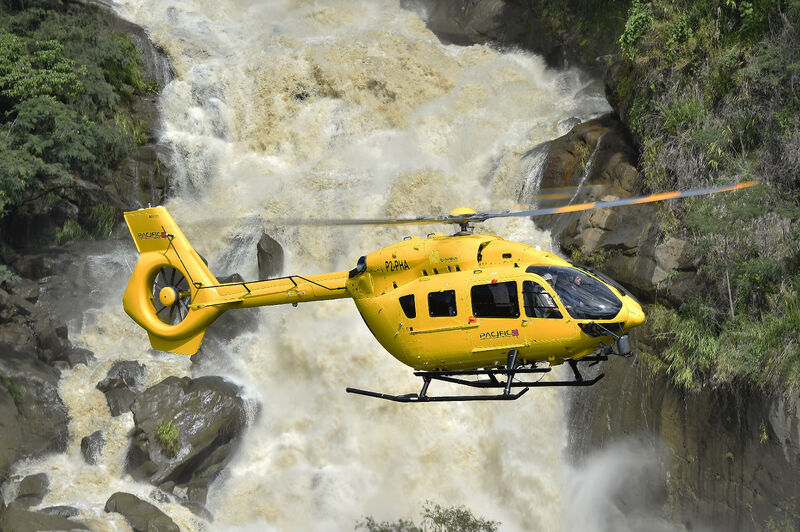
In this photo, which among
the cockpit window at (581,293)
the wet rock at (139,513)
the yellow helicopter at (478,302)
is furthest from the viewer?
the wet rock at (139,513)

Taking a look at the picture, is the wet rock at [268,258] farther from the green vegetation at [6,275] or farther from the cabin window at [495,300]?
the cabin window at [495,300]


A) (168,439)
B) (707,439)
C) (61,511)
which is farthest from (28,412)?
(707,439)

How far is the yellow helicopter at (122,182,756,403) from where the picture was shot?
9953 mm

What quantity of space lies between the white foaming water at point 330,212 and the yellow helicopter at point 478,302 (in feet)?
19.6

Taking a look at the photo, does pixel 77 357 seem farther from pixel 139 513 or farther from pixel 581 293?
pixel 581 293

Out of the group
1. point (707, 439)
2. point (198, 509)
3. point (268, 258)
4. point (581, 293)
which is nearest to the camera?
point (581, 293)

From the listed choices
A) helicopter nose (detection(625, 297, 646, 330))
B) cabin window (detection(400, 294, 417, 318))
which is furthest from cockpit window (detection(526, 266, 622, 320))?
cabin window (detection(400, 294, 417, 318))

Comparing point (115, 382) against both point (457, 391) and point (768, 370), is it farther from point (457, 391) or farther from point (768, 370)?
point (768, 370)

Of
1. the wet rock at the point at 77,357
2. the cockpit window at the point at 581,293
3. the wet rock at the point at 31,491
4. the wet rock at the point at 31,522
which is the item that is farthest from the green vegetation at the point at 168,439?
the cockpit window at the point at 581,293

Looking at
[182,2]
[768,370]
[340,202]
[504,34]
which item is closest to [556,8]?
[504,34]

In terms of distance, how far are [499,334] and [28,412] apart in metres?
12.0

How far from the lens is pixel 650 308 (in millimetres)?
15500

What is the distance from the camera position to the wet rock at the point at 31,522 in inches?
614

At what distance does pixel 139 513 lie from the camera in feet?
53.3
